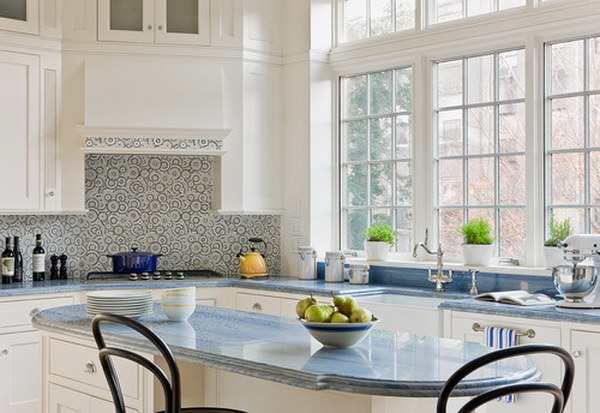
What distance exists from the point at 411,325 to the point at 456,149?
1.31 meters

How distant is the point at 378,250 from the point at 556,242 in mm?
1350

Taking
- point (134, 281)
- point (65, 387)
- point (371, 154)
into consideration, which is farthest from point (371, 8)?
point (65, 387)

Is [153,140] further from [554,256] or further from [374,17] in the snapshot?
[554,256]

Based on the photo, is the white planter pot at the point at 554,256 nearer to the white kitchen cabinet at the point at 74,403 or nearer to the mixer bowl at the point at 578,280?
the mixer bowl at the point at 578,280

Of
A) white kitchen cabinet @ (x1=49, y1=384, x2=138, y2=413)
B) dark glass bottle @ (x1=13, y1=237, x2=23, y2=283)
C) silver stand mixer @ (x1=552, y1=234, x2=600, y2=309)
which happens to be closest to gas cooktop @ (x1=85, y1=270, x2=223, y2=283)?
dark glass bottle @ (x1=13, y1=237, x2=23, y2=283)

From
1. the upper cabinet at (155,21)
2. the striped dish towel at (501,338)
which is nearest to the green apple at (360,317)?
the striped dish towel at (501,338)

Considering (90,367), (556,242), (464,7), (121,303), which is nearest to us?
(90,367)

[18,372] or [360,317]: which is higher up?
[360,317]

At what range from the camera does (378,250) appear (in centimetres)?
507

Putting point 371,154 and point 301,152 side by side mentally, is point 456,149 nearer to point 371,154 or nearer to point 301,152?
point 371,154

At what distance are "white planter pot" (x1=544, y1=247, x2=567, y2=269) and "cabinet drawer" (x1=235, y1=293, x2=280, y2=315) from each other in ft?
5.50

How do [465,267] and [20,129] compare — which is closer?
[465,267]

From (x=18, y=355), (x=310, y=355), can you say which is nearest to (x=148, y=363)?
(x=310, y=355)

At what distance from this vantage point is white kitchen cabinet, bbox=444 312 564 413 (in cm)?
341
